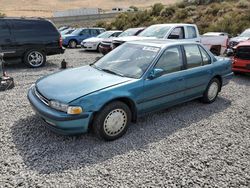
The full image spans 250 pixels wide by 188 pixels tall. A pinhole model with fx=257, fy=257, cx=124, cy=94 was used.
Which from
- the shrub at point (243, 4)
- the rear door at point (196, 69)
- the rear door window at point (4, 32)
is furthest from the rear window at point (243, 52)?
the shrub at point (243, 4)

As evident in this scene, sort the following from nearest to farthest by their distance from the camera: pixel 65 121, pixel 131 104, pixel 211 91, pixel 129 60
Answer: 1. pixel 65 121
2. pixel 131 104
3. pixel 129 60
4. pixel 211 91

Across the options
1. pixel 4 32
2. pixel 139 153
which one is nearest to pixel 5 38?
pixel 4 32

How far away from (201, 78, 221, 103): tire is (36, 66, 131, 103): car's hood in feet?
7.87

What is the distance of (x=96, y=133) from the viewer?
3.99 metres

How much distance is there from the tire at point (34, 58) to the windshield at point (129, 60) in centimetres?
542

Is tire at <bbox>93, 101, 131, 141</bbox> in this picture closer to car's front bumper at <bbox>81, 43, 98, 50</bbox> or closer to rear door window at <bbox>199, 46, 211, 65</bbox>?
rear door window at <bbox>199, 46, 211, 65</bbox>

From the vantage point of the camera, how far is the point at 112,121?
13.4 feet

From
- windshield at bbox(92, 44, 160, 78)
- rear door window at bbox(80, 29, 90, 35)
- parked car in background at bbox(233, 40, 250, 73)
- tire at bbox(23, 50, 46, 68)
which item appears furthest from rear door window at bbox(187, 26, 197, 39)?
rear door window at bbox(80, 29, 90, 35)

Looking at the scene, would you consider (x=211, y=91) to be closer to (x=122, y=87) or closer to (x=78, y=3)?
(x=122, y=87)

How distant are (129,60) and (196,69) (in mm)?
1510

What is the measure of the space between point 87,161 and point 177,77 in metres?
2.37

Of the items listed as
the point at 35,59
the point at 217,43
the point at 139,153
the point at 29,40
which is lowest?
the point at 139,153

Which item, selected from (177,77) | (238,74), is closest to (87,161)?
(177,77)

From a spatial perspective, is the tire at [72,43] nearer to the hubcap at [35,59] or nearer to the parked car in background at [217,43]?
the hubcap at [35,59]
